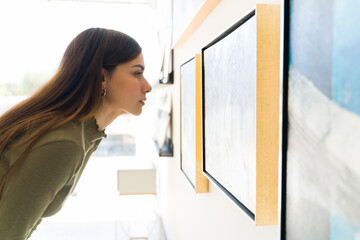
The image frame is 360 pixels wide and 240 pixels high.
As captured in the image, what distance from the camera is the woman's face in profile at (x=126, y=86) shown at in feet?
3.54

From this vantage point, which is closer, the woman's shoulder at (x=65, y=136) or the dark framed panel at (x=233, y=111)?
the dark framed panel at (x=233, y=111)

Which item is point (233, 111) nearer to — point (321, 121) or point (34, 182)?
point (321, 121)

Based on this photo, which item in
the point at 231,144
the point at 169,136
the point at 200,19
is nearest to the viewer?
the point at 231,144

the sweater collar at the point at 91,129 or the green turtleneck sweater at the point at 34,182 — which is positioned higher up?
the sweater collar at the point at 91,129

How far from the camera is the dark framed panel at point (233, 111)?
2.06 ft

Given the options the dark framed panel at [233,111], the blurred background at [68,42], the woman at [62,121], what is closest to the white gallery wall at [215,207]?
the dark framed panel at [233,111]

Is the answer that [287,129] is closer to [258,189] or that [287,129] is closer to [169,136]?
[258,189]

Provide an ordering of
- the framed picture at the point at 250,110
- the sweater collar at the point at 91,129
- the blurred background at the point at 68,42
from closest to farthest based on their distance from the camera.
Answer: the framed picture at the point at 250,110, the sweater collar at the point at 91,129, the blurred background at the point at 68,42

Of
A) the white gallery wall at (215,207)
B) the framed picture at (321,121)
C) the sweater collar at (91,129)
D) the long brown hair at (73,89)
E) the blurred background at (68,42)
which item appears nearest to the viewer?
the framed picture at (321,121)

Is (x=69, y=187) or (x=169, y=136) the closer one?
(x=69, y=187)

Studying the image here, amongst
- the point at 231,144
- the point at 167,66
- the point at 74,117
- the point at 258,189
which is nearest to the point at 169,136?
the point at 167,66

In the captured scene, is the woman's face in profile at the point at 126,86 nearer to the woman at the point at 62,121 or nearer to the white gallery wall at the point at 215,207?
the woman at the point at 62,121

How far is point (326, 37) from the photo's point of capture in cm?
38

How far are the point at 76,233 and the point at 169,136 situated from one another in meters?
2.04
